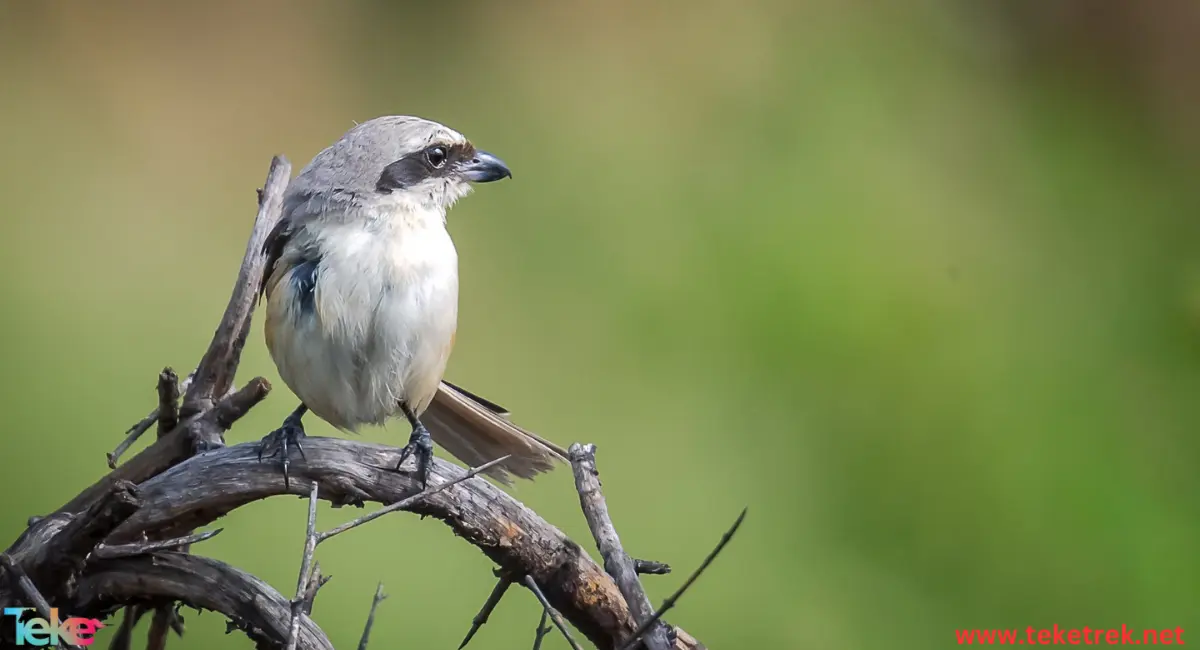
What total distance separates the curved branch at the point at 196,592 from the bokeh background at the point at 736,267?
974mm

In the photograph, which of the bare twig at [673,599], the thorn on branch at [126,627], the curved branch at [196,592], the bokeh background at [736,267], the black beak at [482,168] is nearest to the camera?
the bare twig at [673,599]

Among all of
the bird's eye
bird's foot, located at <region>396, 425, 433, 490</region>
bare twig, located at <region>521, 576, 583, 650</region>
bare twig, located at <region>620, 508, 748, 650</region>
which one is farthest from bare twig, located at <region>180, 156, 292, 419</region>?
bare twig, located at <region>620, 508, 748, 650</region>

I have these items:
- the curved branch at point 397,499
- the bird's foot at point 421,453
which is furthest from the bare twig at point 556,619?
the bird's foot at point 421,453

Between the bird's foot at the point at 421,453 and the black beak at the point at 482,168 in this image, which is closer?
the bird's foot at the point at 421,453

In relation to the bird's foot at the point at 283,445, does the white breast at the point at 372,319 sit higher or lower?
higher

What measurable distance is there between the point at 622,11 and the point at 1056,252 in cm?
140

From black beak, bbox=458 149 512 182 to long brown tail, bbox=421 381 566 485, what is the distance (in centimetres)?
38

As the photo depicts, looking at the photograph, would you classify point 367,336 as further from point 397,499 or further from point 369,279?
point 397,499

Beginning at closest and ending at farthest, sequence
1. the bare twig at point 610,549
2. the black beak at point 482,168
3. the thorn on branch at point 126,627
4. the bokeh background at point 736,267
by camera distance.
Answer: the bare twig at point 610,549, the thorn on branch at point 126,627, the black beak at point 482,168, the bokeh background at point 736,267

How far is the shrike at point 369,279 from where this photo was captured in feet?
5.29

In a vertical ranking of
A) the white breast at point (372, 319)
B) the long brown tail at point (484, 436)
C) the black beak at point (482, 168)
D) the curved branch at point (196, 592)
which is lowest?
the curved branch at point (196, 592)

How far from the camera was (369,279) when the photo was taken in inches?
63.3

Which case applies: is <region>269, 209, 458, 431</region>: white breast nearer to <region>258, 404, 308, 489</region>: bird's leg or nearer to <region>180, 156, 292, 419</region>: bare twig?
<region>258, 404, 308, 489</region>: bird's leg

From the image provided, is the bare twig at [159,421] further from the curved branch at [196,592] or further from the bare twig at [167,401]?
the curved branch at [196,592]
